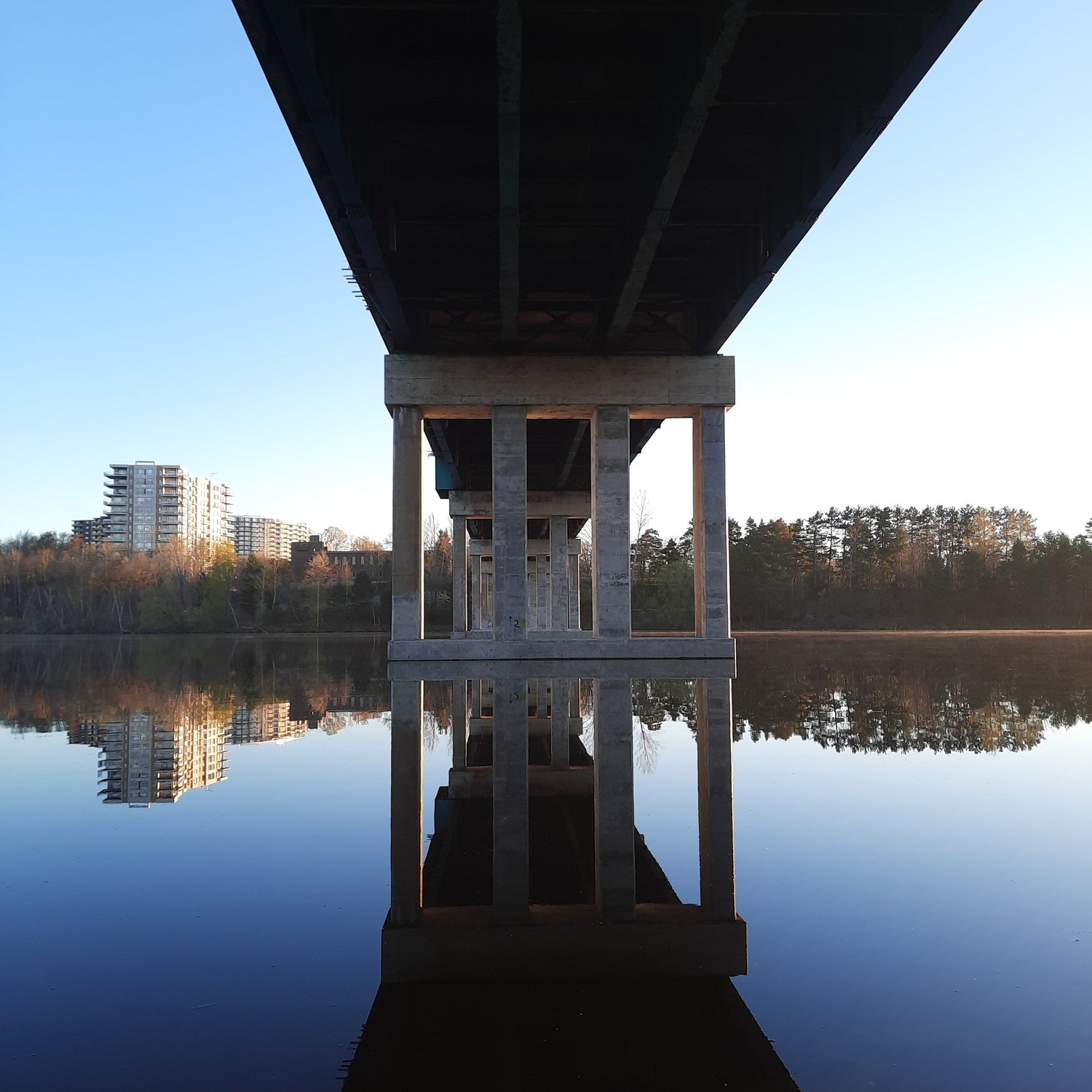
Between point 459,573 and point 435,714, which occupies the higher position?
point 459,573

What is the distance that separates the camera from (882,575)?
361ft

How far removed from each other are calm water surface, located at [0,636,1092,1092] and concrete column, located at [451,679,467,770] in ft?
1.02

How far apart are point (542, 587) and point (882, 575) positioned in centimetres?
5316

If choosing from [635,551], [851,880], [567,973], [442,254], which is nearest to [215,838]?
[567,973]

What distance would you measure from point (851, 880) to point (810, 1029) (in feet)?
9.47

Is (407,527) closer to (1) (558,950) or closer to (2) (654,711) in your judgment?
(2) (654,711)

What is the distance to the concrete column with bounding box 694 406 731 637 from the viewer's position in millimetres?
26969

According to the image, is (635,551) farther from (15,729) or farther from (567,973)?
(567,973)

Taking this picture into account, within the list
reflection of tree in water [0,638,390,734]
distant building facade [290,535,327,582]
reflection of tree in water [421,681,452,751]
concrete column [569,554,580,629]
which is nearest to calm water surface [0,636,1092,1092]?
reflection of tree in water [421,681,452,751]

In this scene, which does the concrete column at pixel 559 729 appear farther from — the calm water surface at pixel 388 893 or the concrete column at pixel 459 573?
the concrete column at pixel 459 573

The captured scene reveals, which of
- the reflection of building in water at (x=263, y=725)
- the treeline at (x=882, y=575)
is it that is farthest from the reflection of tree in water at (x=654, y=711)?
the treeline at (x=882, y=575)

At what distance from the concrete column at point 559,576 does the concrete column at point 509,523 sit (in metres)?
25.2

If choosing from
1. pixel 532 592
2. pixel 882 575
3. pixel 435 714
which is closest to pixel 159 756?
pixel 435 714

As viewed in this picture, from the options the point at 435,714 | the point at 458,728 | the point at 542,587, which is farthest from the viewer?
the point at 542,587
